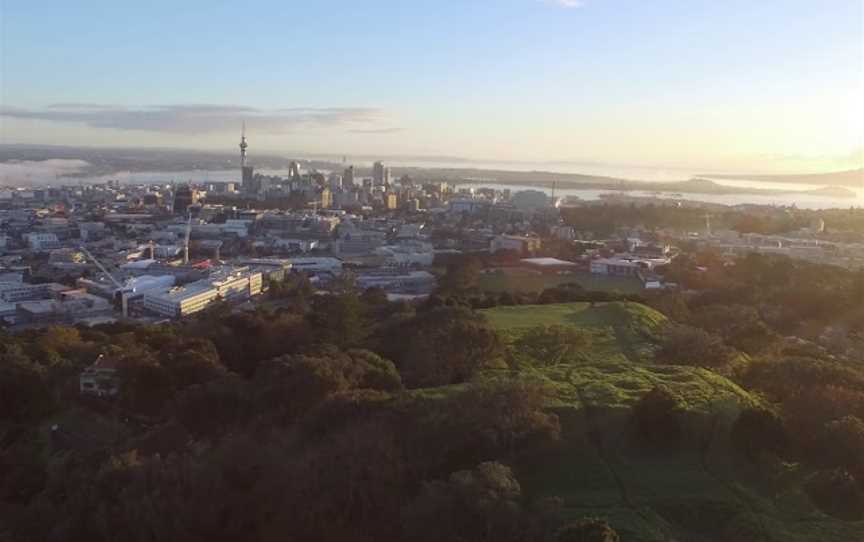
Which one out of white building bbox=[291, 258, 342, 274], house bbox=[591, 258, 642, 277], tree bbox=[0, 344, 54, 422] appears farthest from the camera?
white building bbox=[291, 258, 342, 274]

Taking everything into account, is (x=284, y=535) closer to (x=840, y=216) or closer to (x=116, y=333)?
(x=116, y=333)

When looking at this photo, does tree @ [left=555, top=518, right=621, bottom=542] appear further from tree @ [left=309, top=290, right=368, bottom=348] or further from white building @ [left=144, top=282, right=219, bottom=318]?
white building @ [left=144, top=282, right=219, bottom=318]

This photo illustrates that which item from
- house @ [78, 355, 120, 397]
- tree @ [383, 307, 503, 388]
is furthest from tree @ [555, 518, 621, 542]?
house @ [78, 355, 120, 397]

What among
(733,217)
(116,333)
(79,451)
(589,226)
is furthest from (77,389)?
(733,217)

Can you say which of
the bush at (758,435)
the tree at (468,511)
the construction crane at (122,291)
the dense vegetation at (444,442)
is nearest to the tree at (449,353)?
the dense vegetation at (444,442)

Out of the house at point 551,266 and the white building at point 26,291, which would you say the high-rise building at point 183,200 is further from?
the house at point 551,266

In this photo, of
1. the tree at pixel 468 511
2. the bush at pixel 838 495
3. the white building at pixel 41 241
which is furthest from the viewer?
the white building at pixel 41 241
